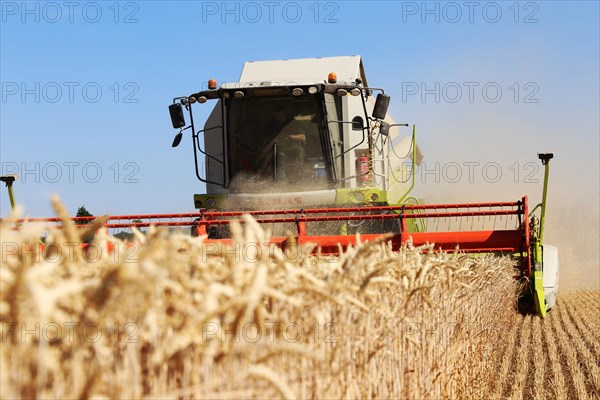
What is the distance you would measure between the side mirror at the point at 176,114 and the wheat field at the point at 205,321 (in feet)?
19.5

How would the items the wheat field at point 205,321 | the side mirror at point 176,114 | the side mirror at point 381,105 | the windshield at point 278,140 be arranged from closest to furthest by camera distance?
the wheat field at point 205,321, the side mirror at point 381,105, the side mirror at point 176,114, the windshield at point 278,140

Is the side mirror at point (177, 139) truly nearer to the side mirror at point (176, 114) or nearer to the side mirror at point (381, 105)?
the side mirror at point (176, 114)

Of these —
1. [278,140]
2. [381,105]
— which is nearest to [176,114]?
[278,140]

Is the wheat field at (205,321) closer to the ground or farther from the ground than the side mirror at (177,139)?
closer to the ground

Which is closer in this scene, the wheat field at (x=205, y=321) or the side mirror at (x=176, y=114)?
the wheat field at (x=205, y=321)

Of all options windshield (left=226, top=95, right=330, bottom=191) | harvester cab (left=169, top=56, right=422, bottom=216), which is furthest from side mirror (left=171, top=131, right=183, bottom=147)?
windshield (left=226, top=95, right=330, bottom=191)

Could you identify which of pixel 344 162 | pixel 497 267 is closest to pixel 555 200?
pixel 344 162

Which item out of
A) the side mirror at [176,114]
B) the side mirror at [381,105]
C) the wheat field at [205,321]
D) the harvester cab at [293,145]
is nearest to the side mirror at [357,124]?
the harvester cab at [293,145]

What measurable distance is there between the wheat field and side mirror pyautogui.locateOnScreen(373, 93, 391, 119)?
5112 millimetres

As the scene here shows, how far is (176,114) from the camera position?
9.62m

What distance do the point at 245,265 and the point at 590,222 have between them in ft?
78.7

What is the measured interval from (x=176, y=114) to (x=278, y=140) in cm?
125

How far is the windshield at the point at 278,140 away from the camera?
9.79m

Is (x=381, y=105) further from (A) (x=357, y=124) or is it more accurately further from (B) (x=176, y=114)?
(B) (x=176, y=114)
